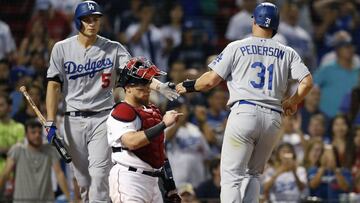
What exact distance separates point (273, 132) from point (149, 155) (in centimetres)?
143

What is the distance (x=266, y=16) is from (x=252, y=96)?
0.76 meters

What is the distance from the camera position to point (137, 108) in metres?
9.83

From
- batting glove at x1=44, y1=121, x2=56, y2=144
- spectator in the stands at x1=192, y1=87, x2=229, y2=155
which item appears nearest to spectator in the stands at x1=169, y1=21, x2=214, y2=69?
spectator in the stands at x1=192, y1=87, x2=229, y2=155

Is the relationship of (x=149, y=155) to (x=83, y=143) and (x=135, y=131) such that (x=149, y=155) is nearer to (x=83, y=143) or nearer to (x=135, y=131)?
(x=135, y=131)

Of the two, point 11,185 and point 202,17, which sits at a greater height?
point 202,17

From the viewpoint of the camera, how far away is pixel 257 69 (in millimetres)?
10664

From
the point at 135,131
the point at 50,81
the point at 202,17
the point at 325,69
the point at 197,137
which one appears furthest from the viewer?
the point at 202,17

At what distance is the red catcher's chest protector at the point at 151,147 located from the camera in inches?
386

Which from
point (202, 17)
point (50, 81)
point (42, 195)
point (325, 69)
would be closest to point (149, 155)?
point (50, 81)

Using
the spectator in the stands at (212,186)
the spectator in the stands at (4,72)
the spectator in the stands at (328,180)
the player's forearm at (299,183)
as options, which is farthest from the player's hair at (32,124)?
the spectator in the stands at (328,180)

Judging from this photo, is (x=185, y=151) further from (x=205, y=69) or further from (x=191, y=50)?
(x=191, y=50)

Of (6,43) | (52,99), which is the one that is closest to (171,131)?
(6,43)

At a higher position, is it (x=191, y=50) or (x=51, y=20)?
(x=51, y=20)

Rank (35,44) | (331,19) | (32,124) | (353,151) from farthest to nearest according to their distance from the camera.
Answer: (331,19), (35,44), (353,151), (32,124)
